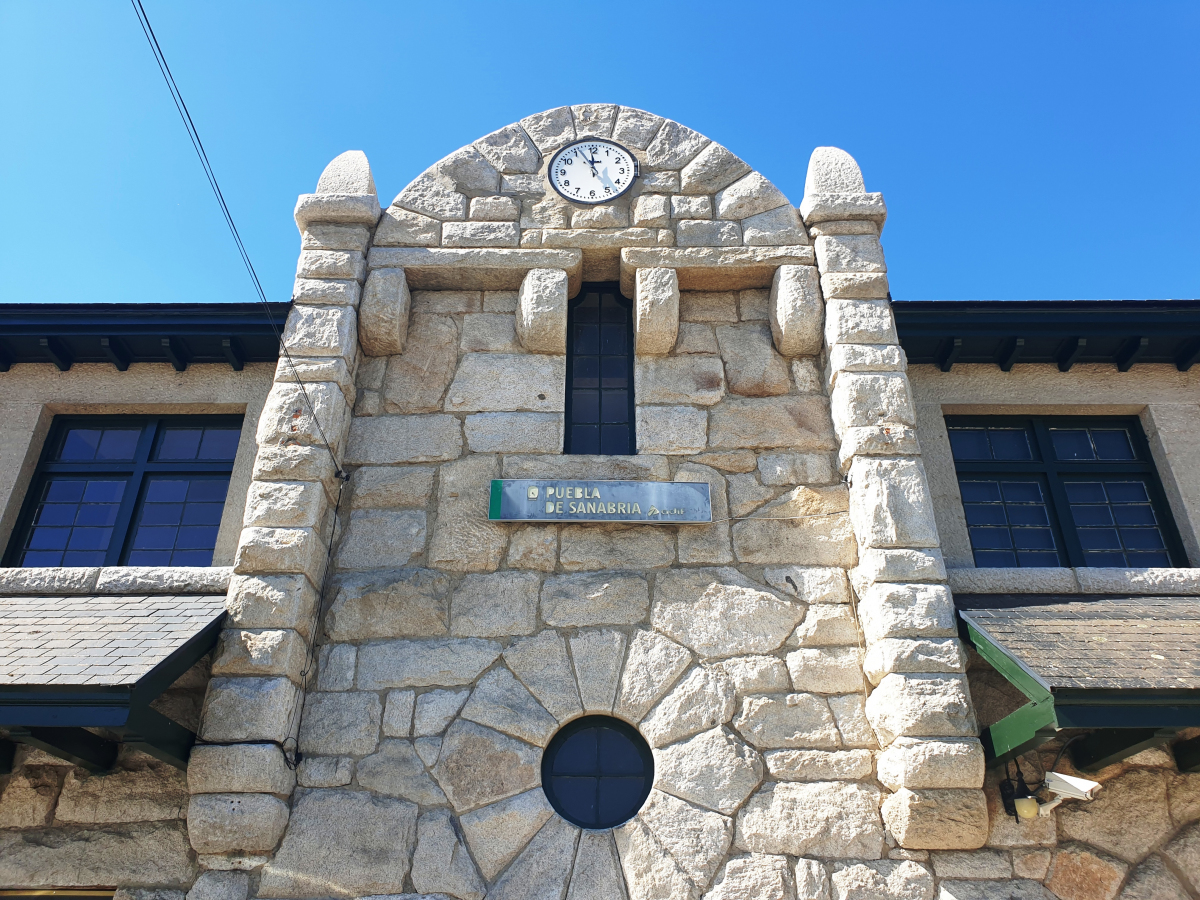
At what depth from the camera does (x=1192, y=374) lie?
583 centimetres

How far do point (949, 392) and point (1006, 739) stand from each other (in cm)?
266

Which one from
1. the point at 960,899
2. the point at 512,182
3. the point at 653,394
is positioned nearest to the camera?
the point at 960,899

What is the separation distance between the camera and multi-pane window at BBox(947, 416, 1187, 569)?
531cm

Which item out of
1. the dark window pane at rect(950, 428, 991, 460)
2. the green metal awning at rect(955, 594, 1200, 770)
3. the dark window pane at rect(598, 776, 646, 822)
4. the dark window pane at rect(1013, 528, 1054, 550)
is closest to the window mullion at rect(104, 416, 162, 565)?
the dark window pane at rect(598, 776, 646, 822)

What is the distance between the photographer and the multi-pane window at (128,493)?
17.2 ft

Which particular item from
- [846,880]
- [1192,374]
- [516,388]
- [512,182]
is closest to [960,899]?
[846,880]

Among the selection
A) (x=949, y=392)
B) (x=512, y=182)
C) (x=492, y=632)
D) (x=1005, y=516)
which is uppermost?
(x=512, y=182)

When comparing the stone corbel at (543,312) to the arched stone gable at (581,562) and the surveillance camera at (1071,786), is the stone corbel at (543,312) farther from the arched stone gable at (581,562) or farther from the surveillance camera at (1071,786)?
the surveillance camera at (1071,786)

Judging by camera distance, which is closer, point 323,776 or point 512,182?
point 323,776

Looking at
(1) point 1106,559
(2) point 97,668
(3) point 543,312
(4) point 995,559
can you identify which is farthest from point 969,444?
(2) point 97,668

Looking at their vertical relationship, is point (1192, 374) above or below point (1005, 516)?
above

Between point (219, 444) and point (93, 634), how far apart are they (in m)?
1.88

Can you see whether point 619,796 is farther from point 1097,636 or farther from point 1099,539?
point 1099,539

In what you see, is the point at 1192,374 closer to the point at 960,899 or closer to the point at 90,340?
the point at 960,899
